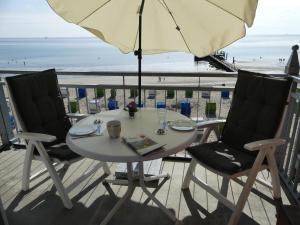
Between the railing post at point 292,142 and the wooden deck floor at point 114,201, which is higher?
the railing post at point 292,142

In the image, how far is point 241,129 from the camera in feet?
7.67

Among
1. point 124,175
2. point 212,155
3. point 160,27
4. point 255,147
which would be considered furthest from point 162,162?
point 160,27

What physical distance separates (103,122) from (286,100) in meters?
1.59

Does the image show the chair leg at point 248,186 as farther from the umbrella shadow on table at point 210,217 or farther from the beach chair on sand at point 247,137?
the umbrella shadow on table at point 210,217

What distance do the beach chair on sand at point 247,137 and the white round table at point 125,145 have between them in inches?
14.2

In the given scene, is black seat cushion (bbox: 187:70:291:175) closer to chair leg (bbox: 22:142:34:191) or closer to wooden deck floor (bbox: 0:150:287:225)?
wooden deck floor (bbox: 0:150:287:225)

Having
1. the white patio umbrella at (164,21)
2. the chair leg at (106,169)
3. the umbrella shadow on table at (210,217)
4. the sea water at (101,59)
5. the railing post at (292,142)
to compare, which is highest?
the sea water at (101,59)

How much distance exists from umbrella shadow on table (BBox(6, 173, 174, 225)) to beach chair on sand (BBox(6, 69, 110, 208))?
0.37 feet

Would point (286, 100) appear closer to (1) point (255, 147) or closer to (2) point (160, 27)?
(1) point (255, 147)

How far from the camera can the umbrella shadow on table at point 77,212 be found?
2037mm

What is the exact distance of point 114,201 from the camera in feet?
7.47

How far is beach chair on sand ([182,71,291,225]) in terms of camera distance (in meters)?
1.87

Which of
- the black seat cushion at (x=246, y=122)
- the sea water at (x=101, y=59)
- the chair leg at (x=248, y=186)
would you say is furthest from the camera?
the sea water at (x=101, y=59)

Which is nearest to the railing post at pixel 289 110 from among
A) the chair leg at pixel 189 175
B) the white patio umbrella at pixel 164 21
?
the white patio umbrella at pixel 164 21
